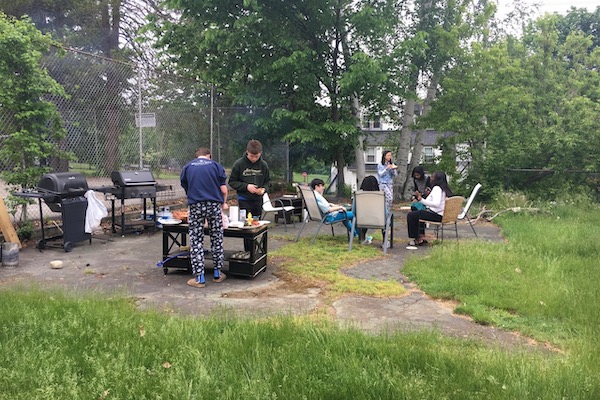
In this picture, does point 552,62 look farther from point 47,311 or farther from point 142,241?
point 47,311

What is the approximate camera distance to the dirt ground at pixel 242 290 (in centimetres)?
400

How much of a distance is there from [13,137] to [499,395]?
23.5ft

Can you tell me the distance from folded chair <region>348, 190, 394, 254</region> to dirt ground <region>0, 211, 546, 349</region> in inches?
20.3

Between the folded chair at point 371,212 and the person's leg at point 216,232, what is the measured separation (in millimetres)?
2402

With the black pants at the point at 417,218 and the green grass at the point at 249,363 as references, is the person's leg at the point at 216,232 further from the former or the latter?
the black pants at the point at 417,218

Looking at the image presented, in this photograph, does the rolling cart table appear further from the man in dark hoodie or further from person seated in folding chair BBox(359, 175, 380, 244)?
person seated in folding chair BBox(359, 175, 380, 244)

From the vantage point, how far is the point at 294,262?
20.6ft

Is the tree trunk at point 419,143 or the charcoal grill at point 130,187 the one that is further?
the tree trunk at point 419,143

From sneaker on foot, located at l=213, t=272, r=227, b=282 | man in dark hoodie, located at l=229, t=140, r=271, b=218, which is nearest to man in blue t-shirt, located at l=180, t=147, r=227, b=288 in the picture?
sneaker on foot, located at l=213, t=272, r=227, b=282

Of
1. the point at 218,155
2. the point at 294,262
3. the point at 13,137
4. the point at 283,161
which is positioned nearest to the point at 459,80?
the point at 283,161

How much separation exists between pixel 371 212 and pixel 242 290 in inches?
109

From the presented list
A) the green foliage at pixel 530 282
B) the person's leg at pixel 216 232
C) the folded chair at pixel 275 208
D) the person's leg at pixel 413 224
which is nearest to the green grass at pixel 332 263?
the green foliage at pixel 530 282

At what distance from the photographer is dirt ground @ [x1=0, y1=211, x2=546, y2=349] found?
4004 millimetres

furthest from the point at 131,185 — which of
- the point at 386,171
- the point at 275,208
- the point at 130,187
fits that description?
the point at 386,171
